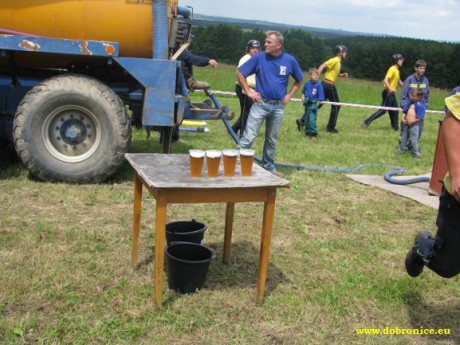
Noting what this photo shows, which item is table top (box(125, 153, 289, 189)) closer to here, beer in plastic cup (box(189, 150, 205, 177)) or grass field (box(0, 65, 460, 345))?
beer in plastic cup (box(189, 150, 205, 177))

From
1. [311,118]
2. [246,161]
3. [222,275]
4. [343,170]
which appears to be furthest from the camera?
[311,118]

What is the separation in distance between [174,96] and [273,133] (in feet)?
5.59

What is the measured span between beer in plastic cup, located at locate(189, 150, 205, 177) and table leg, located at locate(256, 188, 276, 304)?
470 mm

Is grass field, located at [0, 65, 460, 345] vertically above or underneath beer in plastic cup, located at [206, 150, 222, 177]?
underneath

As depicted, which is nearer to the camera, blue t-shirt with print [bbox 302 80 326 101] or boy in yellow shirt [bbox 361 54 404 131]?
blue t-shirt with print [bbox 302 80 326 101]

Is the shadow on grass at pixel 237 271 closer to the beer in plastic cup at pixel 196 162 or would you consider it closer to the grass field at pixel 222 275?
the grass field at pixel 222 275

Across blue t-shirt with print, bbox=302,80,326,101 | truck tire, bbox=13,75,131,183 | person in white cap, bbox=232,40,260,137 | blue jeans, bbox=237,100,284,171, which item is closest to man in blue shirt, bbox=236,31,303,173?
blue jeans, bbox=237,100,284,171

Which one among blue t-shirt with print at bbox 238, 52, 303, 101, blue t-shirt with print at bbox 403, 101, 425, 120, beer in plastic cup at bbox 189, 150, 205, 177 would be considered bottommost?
blue t-shirt with print at bbox 403, 101, 425, 120

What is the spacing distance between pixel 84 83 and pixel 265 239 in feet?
11.5

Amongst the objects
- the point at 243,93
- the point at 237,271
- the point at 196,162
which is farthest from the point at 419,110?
the point at 196,162

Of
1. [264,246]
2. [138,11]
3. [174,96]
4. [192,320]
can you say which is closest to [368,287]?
[264,246]

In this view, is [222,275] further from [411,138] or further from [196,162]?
[411,138]

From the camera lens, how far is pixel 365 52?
1981 inches

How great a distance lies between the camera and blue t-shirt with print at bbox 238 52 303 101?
7195 millimetres
